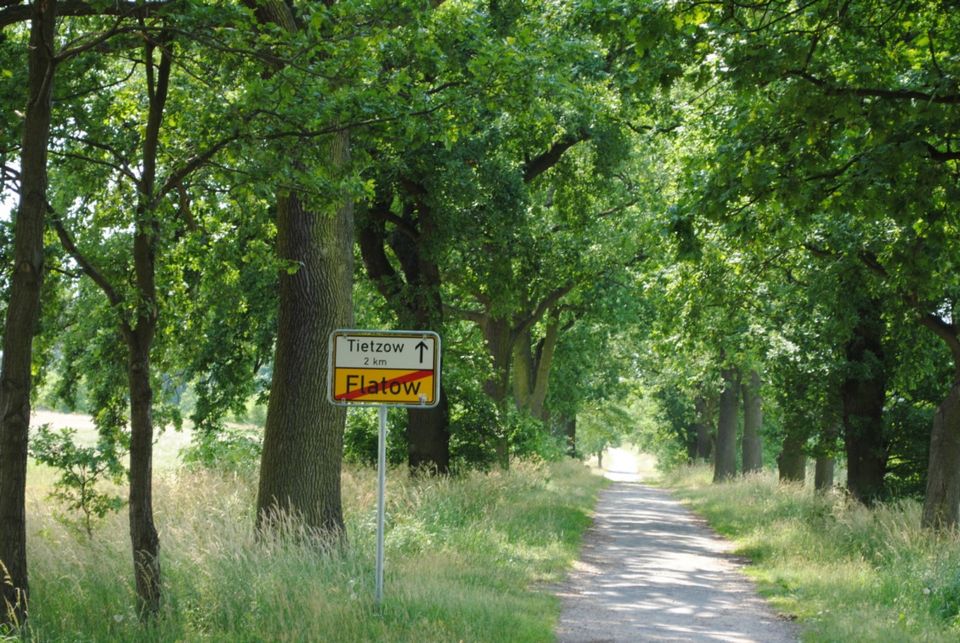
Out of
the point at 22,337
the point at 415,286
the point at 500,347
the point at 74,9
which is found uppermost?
the point at 74,9

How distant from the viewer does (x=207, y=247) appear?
12930mm

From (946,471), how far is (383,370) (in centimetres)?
1040

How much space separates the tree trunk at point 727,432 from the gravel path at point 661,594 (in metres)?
16.0

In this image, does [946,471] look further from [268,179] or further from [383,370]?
[268,179]

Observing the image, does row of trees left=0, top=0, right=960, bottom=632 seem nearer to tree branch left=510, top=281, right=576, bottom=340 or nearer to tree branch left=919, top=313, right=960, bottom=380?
tree branch left=919, top=313, right=960, bottom=380

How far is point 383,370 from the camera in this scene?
360 inches

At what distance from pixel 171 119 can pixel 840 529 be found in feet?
38.3

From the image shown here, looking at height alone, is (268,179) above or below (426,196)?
below

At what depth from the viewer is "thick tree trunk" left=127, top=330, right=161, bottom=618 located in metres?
8.45

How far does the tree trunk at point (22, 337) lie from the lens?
743cm

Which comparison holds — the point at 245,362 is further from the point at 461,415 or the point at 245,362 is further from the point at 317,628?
the point at 317,628

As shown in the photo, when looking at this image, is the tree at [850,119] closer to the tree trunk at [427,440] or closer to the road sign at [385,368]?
the road sign at [385,368]

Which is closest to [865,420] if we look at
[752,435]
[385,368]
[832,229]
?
[832,229]

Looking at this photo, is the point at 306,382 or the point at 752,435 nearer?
the point at 306,382
